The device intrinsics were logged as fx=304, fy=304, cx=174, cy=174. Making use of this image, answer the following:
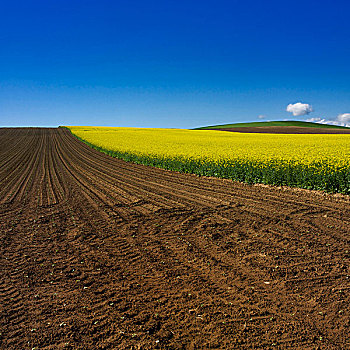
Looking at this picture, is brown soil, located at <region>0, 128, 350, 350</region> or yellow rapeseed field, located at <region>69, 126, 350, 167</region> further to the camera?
yellow rapeseed field, located at <region>69, 126, 350, 167</region>

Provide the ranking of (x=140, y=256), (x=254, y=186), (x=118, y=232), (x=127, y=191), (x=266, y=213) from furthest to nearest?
(x=254, y=186)
(x=127, y=191)
(x=266, y=213)
(x=118, y=232)
(x=140, y=256)

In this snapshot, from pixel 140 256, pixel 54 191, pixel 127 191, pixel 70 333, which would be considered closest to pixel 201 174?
pixel 127 191

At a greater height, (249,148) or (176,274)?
(249,148)

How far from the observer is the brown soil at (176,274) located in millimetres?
4363

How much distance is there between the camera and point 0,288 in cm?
571

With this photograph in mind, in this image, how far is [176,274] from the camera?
19.9 feet

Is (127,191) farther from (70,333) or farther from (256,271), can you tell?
(70,333)

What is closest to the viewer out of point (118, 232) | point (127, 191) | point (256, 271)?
point (256, 271)

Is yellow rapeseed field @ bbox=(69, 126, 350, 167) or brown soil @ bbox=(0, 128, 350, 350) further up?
yellow rapeseed field @ bbox=(69, 126, 350, 167)

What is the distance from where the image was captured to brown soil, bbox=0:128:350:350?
4.36 m

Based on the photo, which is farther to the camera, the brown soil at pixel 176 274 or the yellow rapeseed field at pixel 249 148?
the yellow rapeseed field at pixel 249 148

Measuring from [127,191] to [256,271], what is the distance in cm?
868

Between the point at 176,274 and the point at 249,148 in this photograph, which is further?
the point at 249,148

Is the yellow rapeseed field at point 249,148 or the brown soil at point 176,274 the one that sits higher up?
the yellow rapeseed field at point 249,148
